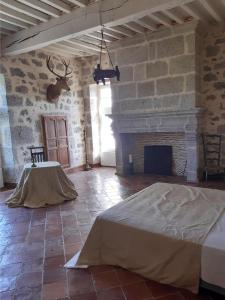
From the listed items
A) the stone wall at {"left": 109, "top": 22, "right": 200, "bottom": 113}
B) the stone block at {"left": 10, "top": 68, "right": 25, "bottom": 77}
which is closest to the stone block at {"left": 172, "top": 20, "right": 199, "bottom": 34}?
the stone wall at {"left": 109, "top": 22, "right": 200, "bottom": 113}

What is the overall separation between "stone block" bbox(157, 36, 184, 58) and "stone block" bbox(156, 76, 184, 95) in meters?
→ 0.46

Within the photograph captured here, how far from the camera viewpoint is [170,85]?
15.8 feet

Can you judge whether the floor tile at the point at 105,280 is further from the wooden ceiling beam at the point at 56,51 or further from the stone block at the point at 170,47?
the wooden ceiling beam at the point at 56,51

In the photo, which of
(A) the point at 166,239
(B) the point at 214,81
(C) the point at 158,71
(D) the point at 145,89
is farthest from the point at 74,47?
(A) the point at 166,239

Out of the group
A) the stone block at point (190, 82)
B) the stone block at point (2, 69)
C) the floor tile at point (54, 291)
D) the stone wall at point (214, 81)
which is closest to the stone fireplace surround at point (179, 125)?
the stone wall at point (214, 81)

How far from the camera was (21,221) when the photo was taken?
335cm

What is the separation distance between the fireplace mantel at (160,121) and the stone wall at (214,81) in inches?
11.1

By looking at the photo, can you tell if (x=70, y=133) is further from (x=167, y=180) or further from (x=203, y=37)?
(x=203, y=37)

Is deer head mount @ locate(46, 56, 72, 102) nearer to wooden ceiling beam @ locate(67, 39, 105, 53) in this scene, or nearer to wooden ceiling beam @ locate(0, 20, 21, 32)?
wooden ceiling beam @ locate(67, 39, 105, 53)

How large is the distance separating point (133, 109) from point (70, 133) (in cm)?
182

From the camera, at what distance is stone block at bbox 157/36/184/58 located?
181 inches

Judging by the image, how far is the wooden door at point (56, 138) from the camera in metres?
5.52

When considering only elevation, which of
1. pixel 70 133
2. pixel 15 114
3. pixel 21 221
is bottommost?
pixel 21 221

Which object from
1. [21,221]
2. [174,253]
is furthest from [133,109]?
[174,253]
